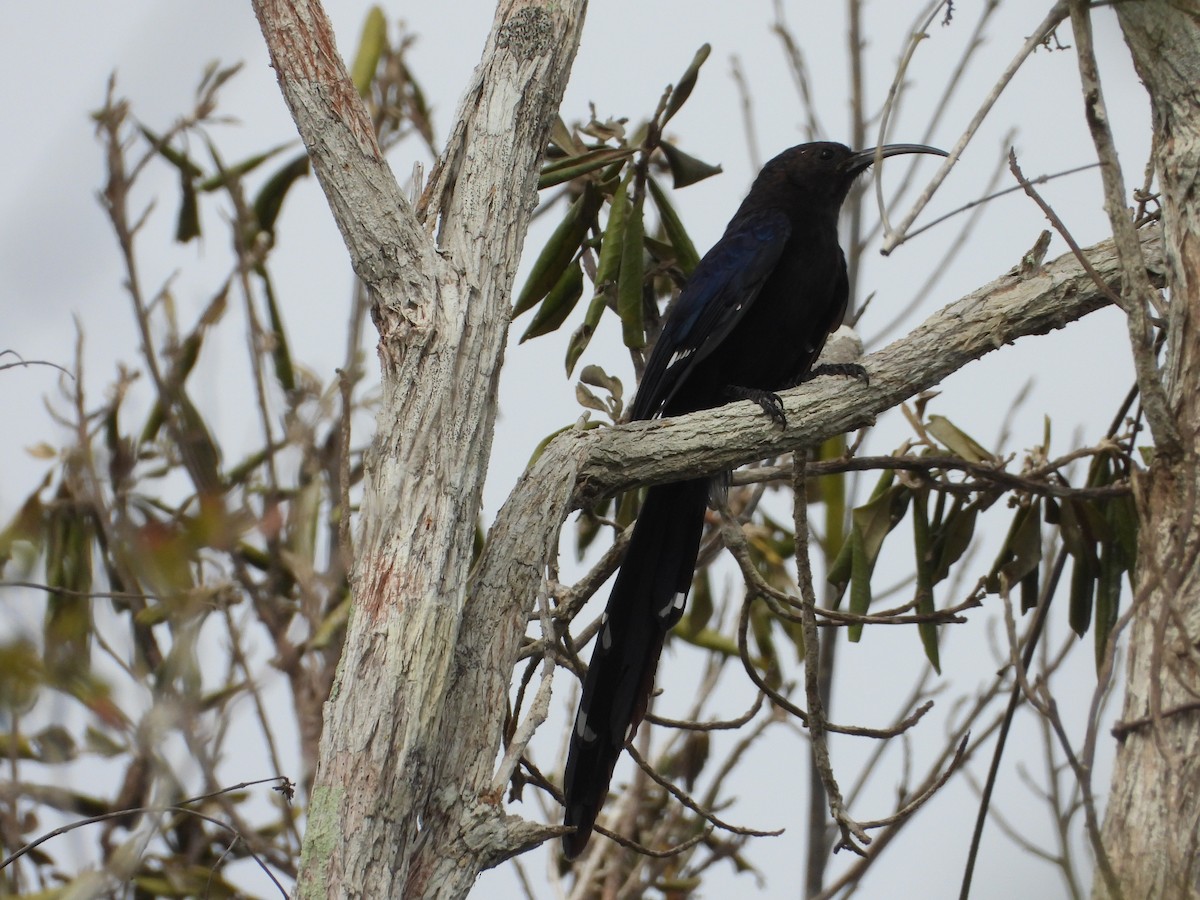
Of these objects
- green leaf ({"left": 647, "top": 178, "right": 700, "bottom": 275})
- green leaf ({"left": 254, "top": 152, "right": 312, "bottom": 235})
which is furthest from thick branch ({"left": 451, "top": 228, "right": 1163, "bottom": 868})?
green leaf ({"left": 254, "top": 152, "right": 312, "bottom": 235})

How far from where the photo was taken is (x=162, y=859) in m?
3.93

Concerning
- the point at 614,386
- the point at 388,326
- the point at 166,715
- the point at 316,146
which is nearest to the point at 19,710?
the point at 166,715

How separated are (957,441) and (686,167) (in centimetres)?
105

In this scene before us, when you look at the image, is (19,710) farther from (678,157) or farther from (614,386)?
(678,157)

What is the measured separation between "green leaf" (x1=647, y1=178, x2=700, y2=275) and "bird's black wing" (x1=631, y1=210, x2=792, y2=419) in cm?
10

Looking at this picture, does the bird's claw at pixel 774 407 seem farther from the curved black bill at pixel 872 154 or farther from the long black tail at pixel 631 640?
the curved black bill at pixel 872 154

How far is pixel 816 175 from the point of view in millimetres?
3879

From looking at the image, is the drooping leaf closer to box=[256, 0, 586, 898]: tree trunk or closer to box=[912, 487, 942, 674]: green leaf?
box=[912, 487, 942, 674]: green leaf

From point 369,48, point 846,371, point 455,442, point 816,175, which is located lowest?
point 455,442

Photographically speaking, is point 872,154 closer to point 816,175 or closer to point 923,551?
point 816,175

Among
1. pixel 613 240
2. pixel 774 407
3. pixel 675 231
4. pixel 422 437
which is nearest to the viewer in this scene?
pixel 422 437

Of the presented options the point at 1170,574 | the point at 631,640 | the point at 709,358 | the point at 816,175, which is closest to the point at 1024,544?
the point at 709,358

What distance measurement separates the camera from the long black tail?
286 cm

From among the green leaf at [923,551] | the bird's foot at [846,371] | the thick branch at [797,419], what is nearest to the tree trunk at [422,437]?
the thick branch at [797,419]
